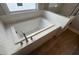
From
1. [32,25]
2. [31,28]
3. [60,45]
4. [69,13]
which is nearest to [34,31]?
[31,28]

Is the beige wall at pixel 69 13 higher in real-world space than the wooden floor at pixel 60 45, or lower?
higher

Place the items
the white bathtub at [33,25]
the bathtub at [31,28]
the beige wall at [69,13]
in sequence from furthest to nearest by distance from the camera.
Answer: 1. the beige wall at [69,13]
2. the white bathtub at [33,25]
3. the bathtub at [31,28]

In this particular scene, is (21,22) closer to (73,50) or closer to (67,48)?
(67,48)

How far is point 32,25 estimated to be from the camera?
1708 millimetres

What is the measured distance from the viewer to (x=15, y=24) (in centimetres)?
153

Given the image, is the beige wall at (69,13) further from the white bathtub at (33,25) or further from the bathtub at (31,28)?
the white bathtub at (33,25)

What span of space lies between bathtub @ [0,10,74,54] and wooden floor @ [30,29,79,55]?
0.42ft

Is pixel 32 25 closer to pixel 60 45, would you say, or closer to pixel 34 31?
pixel 34 31

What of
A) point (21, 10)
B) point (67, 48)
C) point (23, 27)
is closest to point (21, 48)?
point (23, 27)

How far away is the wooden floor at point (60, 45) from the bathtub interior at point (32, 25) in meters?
0.40

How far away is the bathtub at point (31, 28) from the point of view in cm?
106

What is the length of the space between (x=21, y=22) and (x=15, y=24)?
5.9 inches

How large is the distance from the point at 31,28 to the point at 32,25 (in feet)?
0.40

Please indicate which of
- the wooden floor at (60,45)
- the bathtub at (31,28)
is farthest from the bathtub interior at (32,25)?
the wooden floor at (60,45)
